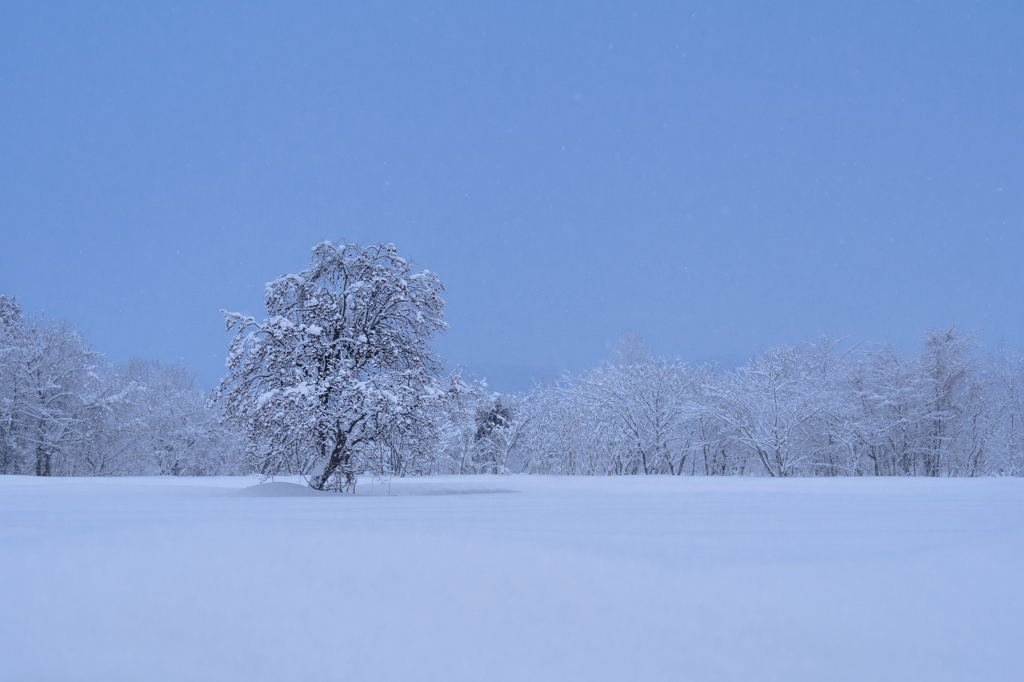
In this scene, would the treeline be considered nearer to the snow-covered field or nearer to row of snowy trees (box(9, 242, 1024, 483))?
row of snowy trees (box(9, 242, 1024, 483))

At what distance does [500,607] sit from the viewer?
1068mm

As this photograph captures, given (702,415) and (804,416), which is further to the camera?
(702,415)

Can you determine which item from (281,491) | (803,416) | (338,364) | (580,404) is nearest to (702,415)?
(803,416)

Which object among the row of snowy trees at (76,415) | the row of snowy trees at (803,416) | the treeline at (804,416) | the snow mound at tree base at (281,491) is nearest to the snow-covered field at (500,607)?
the snow mound at tree base at (281,491)

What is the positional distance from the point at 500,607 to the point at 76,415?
23.1 meters

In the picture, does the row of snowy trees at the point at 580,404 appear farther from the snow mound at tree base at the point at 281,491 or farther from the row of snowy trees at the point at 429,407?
the snow mound at tree base at the point at 281,491

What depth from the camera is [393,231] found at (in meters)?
175

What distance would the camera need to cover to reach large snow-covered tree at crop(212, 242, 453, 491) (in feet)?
23.2

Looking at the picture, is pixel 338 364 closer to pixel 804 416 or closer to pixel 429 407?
pixel 429 407

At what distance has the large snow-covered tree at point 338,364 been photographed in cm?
706

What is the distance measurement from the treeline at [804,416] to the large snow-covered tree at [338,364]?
294 inches

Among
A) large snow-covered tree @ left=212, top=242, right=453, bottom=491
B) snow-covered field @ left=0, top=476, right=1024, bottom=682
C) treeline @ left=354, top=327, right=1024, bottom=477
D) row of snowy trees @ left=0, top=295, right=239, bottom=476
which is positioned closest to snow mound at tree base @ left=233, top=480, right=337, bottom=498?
large snow-covered tree @ left=212, top=242, right=453, bottom=491

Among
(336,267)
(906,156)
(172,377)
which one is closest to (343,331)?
(336,267)

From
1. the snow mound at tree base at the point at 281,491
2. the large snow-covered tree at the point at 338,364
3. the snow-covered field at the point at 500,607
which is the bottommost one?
the snow mound at tree base at the point at 281,491
